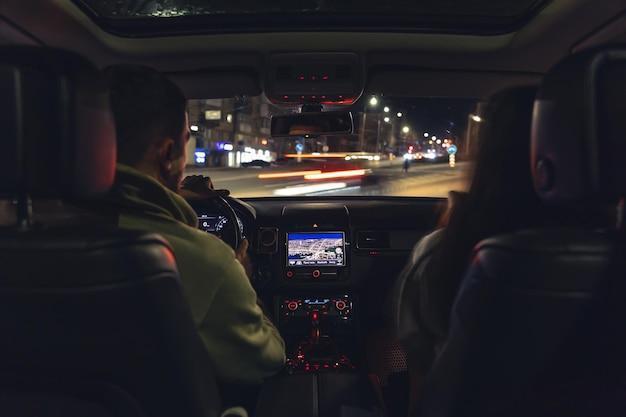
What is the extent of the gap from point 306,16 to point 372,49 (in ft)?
1.75

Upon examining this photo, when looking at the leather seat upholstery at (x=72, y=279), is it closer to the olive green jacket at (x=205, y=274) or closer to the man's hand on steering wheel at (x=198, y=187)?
the olive green jacket at (x=205, y=274)

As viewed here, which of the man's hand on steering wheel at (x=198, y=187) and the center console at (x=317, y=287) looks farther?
the center console at (x=317, y=287)

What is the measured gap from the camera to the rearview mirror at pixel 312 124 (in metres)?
3.74

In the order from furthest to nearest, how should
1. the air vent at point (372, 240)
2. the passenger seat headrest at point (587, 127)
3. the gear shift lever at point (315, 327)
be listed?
the air vent at point (372, 240) < the gear shift lever at point (315, 327) < the passenger seat headrest at point (587, 127)

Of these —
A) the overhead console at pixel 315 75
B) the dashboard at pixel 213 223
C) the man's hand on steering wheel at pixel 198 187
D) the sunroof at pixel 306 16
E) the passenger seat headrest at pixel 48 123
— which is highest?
the sunroof at pixel 306 16

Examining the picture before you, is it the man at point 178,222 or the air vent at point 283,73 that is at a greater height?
the air vent at point 283,73

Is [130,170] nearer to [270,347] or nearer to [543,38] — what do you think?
[270,347]

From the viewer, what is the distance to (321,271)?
4.09 m

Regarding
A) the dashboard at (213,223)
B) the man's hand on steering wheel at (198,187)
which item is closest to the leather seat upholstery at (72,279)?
the man's hand on steering wheel at (198,187)

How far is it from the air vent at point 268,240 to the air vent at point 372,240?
0.60m

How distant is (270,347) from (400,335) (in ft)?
1.58

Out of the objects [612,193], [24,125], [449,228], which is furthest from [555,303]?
[24,125]

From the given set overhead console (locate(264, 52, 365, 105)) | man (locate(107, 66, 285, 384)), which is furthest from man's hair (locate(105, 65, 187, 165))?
overhead console (locate(264, 52, 365, 105))

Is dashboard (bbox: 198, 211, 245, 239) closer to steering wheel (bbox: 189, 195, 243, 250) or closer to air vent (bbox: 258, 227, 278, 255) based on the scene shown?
steering wheel (bbox: 189, 195, 243, 250)
